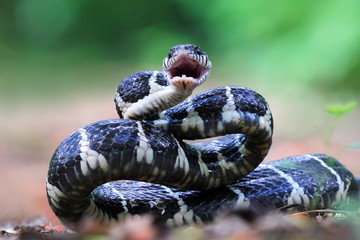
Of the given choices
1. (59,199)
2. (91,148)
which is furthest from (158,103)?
(59,199)

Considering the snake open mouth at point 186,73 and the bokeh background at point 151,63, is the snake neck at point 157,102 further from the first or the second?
the bokeh background at point 151,63

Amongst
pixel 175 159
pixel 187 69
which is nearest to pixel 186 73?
pixel 187 69

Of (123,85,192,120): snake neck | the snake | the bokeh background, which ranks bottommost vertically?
the snake

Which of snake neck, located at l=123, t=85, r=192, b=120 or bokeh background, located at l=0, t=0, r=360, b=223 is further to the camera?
bokeh background, located at l=0, t=0, r=360, b=223

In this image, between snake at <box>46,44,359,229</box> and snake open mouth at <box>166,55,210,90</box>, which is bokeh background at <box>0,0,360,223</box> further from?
snake open mouth at <box>166,55,210,90</box>

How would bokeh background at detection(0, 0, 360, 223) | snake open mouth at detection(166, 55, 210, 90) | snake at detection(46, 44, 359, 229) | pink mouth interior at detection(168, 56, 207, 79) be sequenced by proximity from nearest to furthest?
1. snake at detection(46, 44, 359, 229)
2. snake open mouth at detection(166, 55, 210, 90)
3. pink mouth interior at detection(168, 56, 207, 79)
4. bokeh background at detection(0, 0, 360, 223)

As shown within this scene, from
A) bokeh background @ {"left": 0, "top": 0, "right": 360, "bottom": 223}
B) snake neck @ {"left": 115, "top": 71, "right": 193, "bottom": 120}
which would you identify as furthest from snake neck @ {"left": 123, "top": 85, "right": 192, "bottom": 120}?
bokeh background @ {"left": 0, "top": 0, "right": 360, "bottom": 223}

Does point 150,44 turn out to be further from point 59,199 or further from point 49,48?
point 59,199
